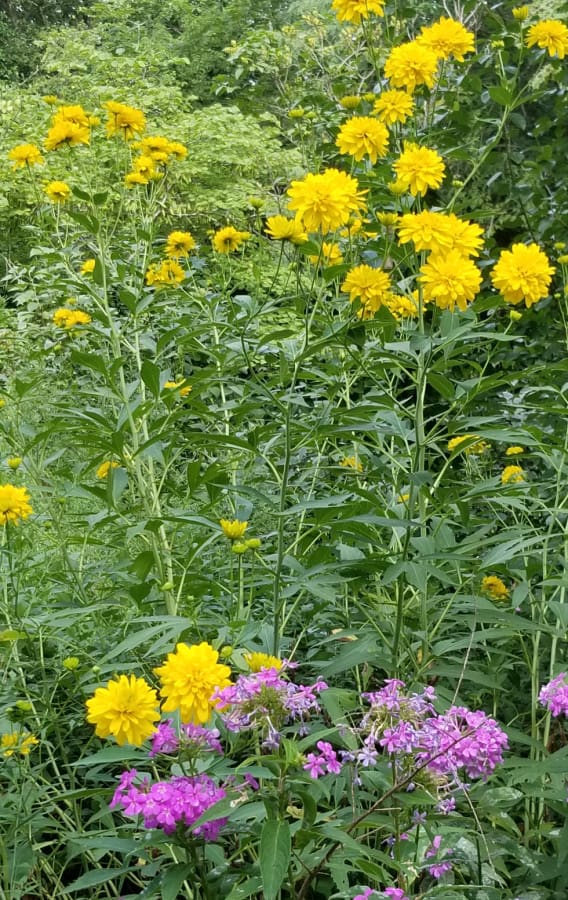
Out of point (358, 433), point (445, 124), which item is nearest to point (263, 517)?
point (358, 433)

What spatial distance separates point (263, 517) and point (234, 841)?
1.10 meters

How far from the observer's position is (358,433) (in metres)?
1.75

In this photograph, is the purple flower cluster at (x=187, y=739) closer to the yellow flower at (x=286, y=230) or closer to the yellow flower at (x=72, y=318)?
the yellow flower at (x=286, y=230)

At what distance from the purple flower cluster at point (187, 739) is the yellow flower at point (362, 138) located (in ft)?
3.56

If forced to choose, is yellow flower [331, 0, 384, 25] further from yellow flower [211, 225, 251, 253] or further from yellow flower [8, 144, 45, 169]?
yellow flower [8, 144, 45, 169]

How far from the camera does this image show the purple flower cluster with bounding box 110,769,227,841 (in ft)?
3.12

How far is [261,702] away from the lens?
37.6 inches

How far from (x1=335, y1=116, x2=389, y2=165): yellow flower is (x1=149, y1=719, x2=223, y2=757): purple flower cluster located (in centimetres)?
108

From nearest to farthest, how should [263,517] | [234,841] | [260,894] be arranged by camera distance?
[234,841] → [260,894] → [263,517]

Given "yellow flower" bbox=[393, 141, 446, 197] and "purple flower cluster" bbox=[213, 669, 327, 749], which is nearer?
"purple flower cluster" bbox=[213, 669, 327, 749]

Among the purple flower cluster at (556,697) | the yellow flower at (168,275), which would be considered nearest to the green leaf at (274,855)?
the purple flower cluster at (556,697)

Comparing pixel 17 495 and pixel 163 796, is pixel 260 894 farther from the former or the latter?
pixel 17 495

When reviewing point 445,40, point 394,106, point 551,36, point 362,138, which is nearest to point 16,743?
point 362,138

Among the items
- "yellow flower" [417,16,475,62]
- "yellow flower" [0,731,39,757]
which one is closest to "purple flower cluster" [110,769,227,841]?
"yellow flower" [0,731,39,757]
